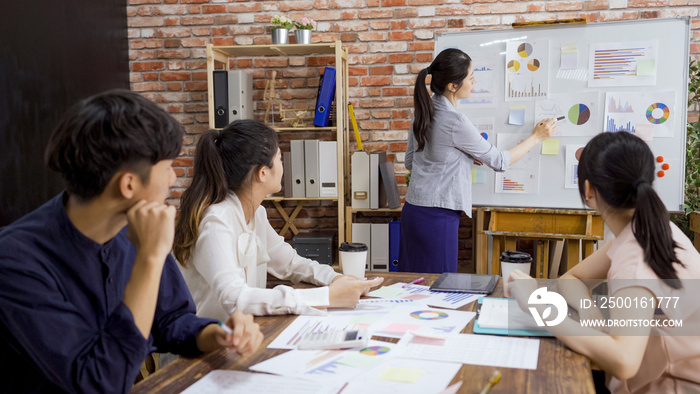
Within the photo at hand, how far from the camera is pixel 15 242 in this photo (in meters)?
0.87

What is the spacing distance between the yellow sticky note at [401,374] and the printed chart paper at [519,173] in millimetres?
2267

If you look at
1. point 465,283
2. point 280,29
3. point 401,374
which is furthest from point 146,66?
point 401,374

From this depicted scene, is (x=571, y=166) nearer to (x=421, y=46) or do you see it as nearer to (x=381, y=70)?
(x=421, y=46)

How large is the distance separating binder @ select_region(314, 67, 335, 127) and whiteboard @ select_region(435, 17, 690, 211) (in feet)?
2.08

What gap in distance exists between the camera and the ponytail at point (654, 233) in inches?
44.4

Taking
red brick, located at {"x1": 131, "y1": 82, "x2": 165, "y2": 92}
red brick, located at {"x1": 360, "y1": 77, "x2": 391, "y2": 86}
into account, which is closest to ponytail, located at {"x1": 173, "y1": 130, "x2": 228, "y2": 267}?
red brick, located at {"x1": 360, "y1": 77, "x2": 391, "y2": 86}

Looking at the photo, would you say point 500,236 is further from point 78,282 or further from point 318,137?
point 78,282

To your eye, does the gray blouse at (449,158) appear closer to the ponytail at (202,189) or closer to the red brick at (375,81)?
the red brick at (375,81)

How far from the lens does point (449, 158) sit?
2.63 metres

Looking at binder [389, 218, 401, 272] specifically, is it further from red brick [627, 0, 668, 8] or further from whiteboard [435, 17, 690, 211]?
red brick [627, 0, 668, 8]

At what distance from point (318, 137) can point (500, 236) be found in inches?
51.5

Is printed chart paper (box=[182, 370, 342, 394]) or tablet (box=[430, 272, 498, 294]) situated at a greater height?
printed chart paper (box=[182, 370, 342, 394])

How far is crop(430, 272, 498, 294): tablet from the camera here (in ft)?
5.17

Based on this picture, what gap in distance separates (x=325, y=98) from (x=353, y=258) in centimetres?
189
